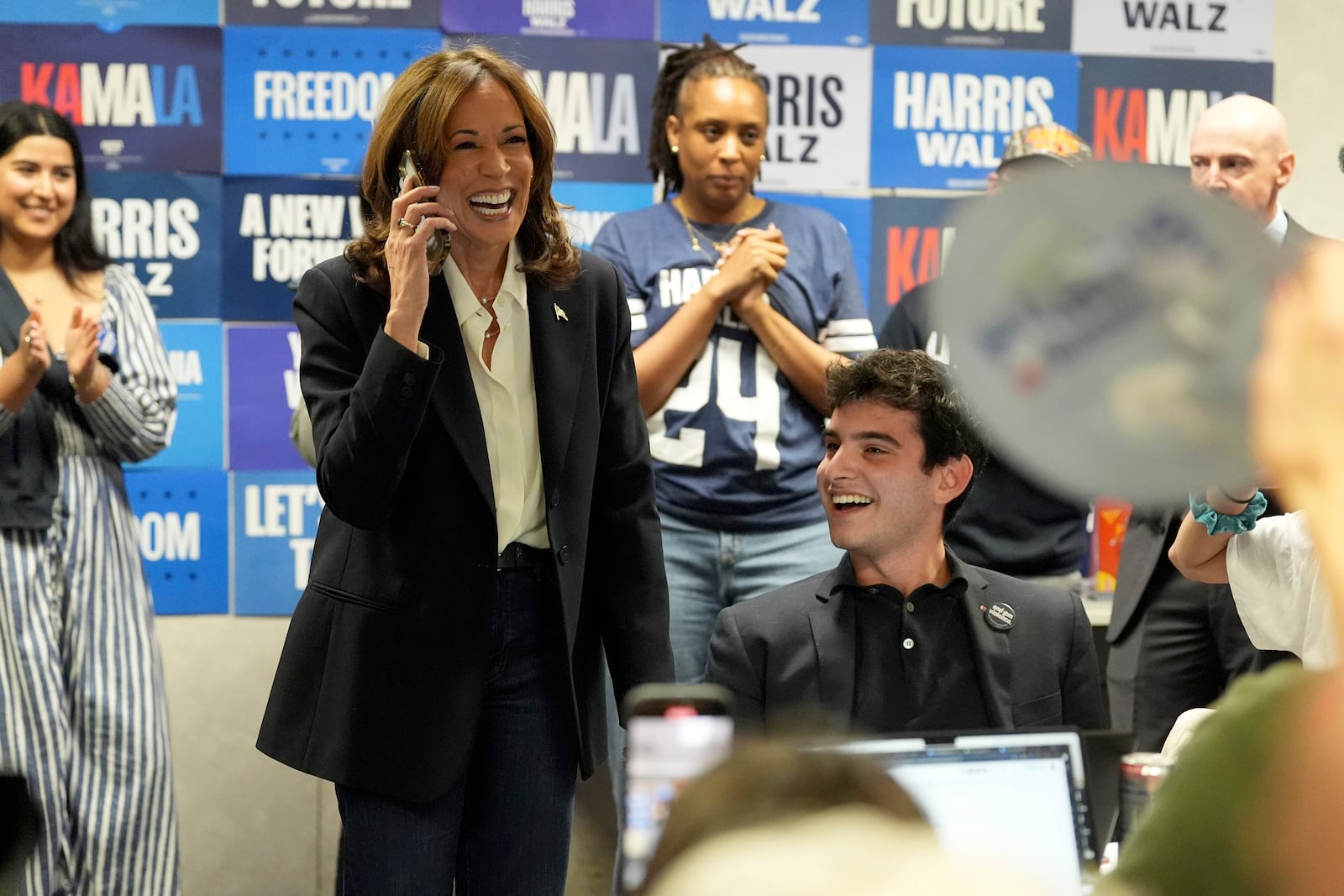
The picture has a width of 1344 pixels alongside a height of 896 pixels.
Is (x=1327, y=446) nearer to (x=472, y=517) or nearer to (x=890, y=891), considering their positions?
(x=890, y=891)

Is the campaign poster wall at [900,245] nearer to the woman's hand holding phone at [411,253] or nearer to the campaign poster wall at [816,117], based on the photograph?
the campaign poster wall at [816,117]

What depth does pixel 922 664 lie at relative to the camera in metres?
2.04

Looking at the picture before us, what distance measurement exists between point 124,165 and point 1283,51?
9.12ft

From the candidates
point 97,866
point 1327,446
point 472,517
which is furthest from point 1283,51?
point 1327,446

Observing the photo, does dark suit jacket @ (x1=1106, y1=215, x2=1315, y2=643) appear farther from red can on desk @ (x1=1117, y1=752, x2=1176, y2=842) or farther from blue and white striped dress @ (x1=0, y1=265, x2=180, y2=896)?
blue and white striped dress @ (x1=0, y1=265, x2=180, y2=896)

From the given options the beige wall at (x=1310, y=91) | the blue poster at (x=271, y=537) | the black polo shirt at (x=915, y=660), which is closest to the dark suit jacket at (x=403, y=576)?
the black polo shirt at (x=915, y=660)

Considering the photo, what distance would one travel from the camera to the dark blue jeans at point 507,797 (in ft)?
6.44

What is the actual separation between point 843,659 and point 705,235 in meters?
1.22

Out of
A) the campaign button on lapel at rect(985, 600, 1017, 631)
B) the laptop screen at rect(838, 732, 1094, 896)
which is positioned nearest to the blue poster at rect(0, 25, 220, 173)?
the campaign button on lapel at rect(985, 600, 1017, 631)

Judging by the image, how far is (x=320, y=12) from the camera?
3.54m

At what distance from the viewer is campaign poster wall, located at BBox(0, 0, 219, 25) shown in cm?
349

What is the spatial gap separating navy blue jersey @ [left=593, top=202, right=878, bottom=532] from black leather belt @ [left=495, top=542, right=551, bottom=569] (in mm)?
853

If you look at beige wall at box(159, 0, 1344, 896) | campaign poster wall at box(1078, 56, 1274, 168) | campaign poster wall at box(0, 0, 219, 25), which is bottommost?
beige wall at box(159, 0, 1344, 896)

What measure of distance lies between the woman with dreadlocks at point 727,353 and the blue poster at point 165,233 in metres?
1.08
